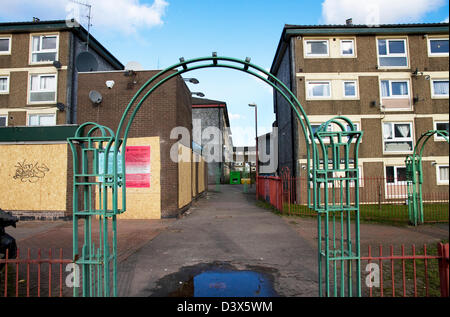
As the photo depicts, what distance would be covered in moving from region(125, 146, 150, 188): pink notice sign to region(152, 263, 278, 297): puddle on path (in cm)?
663

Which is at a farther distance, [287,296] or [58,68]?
[58,68]

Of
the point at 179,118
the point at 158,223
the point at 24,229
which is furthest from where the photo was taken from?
the point at 179,118

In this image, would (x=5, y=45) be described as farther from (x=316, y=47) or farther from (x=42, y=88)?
(x=316, y=47)

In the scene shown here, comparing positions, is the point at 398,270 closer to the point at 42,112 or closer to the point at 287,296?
the point at 287,296

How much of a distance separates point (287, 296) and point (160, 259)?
10.2 feet

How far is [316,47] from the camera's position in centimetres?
1627

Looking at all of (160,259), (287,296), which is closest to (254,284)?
(287,296)

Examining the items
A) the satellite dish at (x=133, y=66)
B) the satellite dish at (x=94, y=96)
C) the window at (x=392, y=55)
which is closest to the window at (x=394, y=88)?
the window at (x=392, y=55)

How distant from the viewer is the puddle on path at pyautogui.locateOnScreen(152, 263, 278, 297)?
4363 millimetres

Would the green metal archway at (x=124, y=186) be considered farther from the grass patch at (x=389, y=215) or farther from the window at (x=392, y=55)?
the window at (x=392, y=55)

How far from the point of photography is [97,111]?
38.9 ft

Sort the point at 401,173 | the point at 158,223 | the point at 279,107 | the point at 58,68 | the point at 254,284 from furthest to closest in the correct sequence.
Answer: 1. the point at 279,107
2. the point at 58,68
3. the point at 401,173
4. the point at 158,223
5. the point at 254,284

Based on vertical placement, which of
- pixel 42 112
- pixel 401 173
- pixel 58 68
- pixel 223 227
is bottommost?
pixel 223 227

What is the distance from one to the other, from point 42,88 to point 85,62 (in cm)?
653
